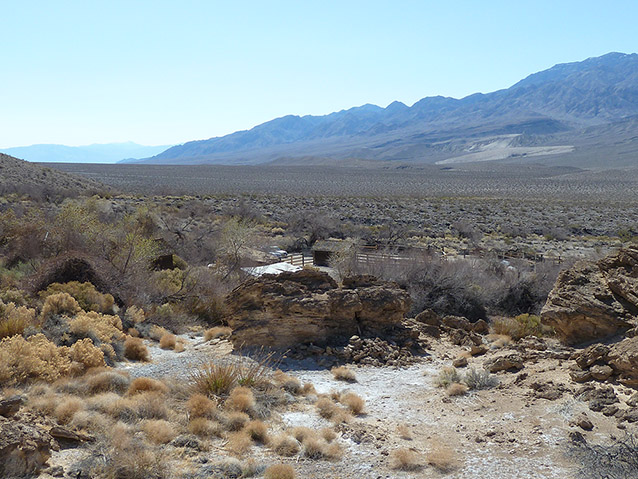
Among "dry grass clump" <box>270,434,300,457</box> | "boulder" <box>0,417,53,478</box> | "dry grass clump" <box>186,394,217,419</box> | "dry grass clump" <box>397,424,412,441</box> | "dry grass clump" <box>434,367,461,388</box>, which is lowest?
"dry grass clump" <box>434,367,461,388</box>

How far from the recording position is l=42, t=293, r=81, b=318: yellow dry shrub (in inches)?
479

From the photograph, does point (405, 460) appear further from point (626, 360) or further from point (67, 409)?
point (67, 409)

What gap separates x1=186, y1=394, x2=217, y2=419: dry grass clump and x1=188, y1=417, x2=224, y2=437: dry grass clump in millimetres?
209

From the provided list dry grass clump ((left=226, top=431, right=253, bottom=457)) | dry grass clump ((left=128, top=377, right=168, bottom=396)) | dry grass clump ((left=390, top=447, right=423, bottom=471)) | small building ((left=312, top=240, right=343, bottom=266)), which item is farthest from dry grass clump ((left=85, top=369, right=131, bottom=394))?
small building ((left=312, top=240, right=343, bottom=266))

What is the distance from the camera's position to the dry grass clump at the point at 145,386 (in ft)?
29.0

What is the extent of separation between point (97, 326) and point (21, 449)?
5799 mm

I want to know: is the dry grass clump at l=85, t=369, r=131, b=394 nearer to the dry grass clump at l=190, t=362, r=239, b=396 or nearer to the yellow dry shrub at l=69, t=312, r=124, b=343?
the dry grass clump at l=190, t=362, r=239, b=396

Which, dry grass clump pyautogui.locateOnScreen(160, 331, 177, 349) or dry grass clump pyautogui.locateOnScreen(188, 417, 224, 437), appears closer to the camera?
dry grass clump pyautogui.locateOnScreen(188, 417, 224, 437)

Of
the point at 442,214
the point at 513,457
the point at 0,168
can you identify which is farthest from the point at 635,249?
the point at 0,168

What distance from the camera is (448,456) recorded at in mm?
6980

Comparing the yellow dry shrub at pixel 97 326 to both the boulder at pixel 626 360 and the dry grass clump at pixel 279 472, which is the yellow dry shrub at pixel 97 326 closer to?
the dry grass clump at pixel 279 472

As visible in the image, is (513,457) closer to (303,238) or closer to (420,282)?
(420,282)

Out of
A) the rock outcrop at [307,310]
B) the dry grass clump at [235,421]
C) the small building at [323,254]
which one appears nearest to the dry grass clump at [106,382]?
the dry grass clump at [235,421]

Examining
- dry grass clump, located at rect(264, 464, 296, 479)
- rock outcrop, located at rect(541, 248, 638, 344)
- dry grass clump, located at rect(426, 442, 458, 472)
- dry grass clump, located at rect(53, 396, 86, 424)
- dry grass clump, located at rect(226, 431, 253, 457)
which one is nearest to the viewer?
dry grass clump, located at rect(264, 464, 296, 479)
